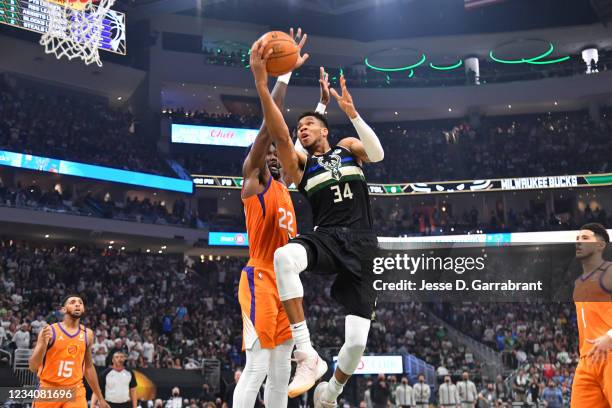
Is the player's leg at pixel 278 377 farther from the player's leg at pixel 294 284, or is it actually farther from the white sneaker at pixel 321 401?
the player's leg at pixel 294 284

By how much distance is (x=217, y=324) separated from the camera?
25.9 m

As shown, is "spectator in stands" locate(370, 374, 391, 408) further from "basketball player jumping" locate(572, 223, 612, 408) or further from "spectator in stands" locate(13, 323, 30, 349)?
"basketball player jumping" locate(572, 223, 612, 408)

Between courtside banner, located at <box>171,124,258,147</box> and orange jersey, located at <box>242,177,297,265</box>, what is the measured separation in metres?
29.8

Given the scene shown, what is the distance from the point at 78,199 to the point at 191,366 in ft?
42.4

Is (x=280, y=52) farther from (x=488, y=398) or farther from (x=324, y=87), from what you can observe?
(x=488, y=398)

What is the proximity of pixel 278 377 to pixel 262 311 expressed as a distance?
58cm

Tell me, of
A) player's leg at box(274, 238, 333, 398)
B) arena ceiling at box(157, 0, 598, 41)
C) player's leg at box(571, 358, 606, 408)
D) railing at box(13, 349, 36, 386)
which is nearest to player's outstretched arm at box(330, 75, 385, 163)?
player's leg at box(274, 238, 333, 398)

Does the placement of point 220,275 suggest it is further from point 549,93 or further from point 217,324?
point 549,93

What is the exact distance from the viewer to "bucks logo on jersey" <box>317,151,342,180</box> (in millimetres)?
5711

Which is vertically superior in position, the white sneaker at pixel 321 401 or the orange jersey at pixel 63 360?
the orange jersey at pixel 63 360

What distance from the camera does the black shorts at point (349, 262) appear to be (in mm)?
5406

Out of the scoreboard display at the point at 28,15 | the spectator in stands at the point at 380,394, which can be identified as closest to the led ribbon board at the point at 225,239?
the scoreboard display at the point at 28,15

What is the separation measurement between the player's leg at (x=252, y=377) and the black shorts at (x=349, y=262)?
819 mm

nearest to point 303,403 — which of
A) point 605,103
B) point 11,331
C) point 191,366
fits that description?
point 191,366
